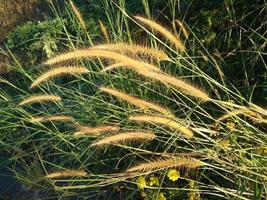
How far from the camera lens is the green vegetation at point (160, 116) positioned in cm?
268

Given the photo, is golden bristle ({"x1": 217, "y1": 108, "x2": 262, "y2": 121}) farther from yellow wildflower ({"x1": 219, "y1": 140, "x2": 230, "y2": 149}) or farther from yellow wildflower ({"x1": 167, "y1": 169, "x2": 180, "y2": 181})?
yellow wildflower ({"x1": 167, "y1": 169, "x2": 180, "y2": 181})

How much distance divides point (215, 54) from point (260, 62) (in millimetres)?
285

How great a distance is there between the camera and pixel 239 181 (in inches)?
110

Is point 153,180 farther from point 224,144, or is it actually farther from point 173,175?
point 224,144

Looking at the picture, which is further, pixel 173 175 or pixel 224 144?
pixel 173 175

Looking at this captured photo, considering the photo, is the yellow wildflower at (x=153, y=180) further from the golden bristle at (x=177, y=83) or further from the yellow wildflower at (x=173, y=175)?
the golden bristle at (x=177, y=83)

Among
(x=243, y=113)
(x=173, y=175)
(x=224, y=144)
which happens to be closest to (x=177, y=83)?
(x=243, y=113)

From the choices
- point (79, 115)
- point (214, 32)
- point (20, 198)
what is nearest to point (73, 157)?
point (79, 115)

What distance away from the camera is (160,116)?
272cm

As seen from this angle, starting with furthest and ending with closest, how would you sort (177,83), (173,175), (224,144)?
(173,175) → (224,144) → (177,83)

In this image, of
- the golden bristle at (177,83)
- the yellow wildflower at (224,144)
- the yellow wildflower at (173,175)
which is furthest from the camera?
the yellow wildflower at (173,175)

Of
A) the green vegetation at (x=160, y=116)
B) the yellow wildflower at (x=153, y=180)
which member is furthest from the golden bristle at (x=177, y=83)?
the yellow wildflower at (x=153, y=180)

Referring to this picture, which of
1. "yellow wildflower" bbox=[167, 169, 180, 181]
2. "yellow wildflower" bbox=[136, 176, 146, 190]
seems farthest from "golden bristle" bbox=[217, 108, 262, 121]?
"yellow wildflower" bbox=[136, 176, 146, 190]

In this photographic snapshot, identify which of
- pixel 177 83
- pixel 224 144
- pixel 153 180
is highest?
pixel 177 83
